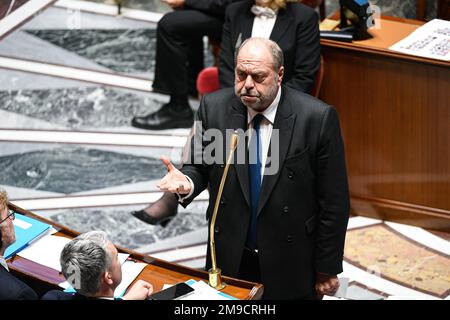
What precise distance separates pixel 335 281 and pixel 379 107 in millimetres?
1808

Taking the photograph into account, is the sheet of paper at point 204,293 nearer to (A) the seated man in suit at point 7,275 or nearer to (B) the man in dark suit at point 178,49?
(A) the seated man in suit at point 7,275

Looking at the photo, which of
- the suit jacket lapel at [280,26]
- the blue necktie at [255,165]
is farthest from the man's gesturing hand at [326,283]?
the suit jacket lapel at [280,26]

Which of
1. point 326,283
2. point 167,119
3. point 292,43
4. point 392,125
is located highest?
point 292,43

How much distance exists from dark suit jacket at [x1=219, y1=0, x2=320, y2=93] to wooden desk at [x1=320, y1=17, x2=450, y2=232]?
266 millimetres

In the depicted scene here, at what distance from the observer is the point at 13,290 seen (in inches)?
136

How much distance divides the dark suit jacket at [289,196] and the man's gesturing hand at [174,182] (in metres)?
0.16

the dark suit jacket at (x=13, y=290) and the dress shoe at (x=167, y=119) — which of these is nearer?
the dark suit jacket at (x=13, y=290)

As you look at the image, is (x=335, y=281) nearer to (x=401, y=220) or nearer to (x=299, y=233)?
(x=299, y=233)

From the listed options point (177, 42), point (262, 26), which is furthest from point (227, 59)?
point (177, 42)

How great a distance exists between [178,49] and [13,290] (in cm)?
353

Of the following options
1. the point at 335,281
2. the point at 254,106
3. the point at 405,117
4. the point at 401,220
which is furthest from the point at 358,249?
the point at 254,106

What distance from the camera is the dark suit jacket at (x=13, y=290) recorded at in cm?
343

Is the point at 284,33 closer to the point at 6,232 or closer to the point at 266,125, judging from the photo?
the point at 266,125

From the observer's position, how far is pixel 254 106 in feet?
12.7
